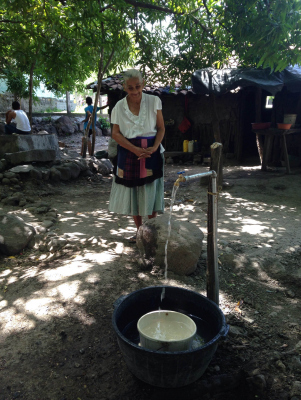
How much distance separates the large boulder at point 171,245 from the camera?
2.98 metres

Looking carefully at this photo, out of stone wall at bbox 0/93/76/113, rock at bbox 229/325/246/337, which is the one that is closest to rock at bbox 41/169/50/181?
rock at bbox 229/325/246/337

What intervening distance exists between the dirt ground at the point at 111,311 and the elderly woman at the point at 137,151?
61 cm

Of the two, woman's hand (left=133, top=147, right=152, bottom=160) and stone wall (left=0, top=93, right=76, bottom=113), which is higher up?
stone wall (left=0, top=93, right=76, bottom=113)

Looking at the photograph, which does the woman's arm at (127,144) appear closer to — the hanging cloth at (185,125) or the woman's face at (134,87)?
the woman's face at (134,87)

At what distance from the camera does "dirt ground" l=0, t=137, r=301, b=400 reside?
182 centimetres

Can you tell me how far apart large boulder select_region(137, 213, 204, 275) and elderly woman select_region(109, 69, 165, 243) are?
20 cm

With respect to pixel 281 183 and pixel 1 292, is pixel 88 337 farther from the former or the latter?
pixel 281 183

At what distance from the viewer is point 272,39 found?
11.1ft

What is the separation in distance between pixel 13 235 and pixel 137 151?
6.63ft

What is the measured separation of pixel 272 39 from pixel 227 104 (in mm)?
7133

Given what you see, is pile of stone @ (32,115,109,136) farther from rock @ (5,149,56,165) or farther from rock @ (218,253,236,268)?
rock @ (218,253,236,268)

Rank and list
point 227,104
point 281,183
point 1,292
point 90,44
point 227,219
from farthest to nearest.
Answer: point 227,104
point 281,183
point 227,219
point 90,44
point 1,292

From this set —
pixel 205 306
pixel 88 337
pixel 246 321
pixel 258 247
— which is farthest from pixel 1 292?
pixel 258 247

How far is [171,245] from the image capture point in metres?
3.00
